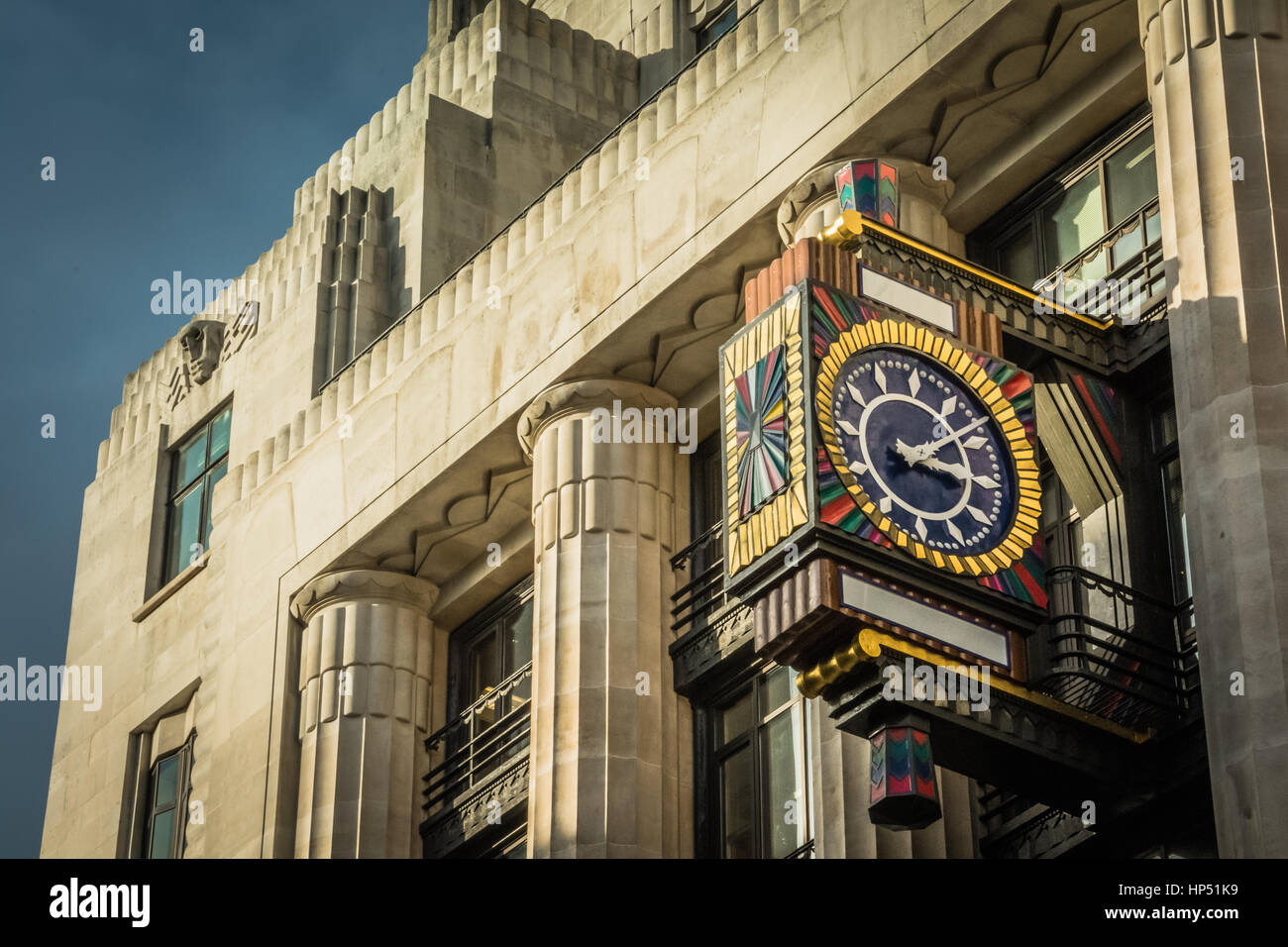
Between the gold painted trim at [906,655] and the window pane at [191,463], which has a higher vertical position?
the window pane at [191,463]

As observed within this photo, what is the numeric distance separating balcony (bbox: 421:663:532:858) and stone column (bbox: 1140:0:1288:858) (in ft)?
40.1

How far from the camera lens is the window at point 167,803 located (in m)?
40.0

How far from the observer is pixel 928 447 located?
24.1 meters

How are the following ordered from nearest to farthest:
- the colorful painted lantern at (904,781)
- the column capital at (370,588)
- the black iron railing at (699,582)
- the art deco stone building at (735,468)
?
the colorful painted lantern at (904,781) < the art deco stone building at (735,468) < the black iron railing at (699,582) < the column capital at (370,588)

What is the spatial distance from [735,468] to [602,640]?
754 cm

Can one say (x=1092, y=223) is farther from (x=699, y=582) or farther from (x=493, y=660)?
(x=493, y=660)

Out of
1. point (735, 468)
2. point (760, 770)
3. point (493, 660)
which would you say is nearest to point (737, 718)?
point (760, 770)

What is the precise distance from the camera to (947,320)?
2527 cm

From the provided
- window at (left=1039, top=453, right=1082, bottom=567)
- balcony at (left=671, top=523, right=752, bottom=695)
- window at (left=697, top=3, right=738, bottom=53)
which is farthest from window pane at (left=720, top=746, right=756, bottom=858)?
window at (left=697, top=3, right=738, bottom=53)

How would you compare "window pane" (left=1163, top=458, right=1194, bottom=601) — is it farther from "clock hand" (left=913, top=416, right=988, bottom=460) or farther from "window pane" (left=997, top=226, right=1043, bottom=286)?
"window pane" (left=997, top=226, right=1043, bottom=286)

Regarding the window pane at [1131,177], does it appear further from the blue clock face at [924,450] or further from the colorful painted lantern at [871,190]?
the blue clock face at [924,450]

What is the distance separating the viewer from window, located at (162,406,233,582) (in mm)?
42750

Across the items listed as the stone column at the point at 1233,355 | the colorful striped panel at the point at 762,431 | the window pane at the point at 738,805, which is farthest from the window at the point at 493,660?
the stone column at the point at 1233,355

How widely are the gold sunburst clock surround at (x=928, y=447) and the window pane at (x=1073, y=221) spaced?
4.59m
